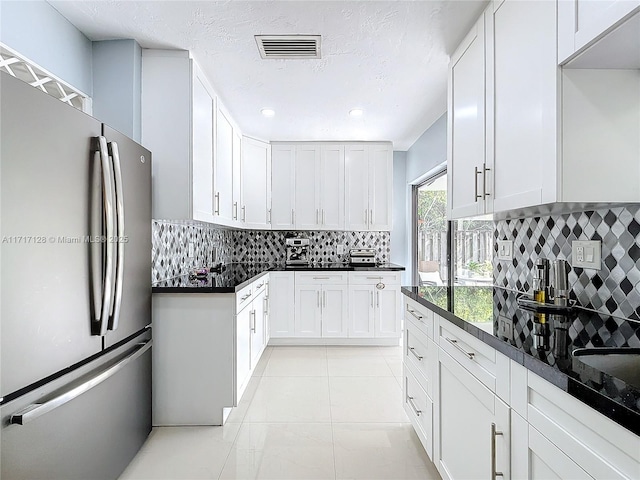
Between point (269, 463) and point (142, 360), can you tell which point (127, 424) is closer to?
point (142, 360)

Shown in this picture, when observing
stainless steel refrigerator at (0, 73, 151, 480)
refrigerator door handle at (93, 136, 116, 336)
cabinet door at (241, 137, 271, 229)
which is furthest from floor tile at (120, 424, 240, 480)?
cabinet door at (241, 137, 271, 229)

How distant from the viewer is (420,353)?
2078 mm

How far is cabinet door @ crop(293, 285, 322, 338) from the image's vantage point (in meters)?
4.22

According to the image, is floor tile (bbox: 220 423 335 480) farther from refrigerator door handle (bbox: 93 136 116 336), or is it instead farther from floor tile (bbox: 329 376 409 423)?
refrigerator door handle (bbox: 93 136 116 336)

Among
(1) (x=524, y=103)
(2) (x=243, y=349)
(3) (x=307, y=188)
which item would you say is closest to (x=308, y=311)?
(3) (x=307, y=188)

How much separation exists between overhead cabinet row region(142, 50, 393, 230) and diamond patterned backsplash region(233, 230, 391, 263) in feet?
1.20

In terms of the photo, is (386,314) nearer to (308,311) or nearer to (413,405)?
(308,311)

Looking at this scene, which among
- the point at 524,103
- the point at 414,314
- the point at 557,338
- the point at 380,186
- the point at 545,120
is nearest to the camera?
the point at 557,338

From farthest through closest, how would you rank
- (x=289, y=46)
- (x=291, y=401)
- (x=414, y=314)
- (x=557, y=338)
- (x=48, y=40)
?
(x=291, y=401)
(x=289, y=46)
(x=414, y=314)
(x=48, y=40)
(x=557, y=338)

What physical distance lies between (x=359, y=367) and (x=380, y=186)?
7.02ft

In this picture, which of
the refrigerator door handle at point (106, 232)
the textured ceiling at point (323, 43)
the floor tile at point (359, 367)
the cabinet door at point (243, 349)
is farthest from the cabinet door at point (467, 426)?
the textured ceiling at point (323, 43)

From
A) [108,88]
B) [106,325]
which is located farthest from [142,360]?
[108,88]

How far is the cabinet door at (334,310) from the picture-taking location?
422 centimetres

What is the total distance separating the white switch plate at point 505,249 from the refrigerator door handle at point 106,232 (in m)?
2.15
